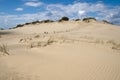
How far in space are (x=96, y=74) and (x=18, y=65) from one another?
8.66ft

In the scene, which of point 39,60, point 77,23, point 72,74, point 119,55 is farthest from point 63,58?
point 77,23

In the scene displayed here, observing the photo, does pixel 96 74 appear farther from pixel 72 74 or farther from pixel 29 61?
pixel 29 61

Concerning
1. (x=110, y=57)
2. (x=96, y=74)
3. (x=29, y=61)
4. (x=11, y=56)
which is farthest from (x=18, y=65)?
(x=110, y=57)

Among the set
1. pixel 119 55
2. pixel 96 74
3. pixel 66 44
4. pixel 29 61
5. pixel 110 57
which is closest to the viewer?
pixel 96 74

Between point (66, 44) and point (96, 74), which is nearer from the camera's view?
point (96, 74)

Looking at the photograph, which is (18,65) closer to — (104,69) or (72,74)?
(72,74)

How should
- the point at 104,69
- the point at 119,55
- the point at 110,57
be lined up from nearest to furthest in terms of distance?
the point at 104,69
the point at 110,57
the point at 119,55

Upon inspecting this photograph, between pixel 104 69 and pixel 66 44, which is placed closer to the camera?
pixel 104 69

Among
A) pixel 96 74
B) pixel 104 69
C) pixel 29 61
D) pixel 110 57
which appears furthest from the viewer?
pixel 110 57

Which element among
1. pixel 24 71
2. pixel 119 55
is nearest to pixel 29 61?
pixel 24 71

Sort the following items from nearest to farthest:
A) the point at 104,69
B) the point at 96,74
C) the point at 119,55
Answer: the point at 96,74 < the point at 104,69 < the point at 119,55

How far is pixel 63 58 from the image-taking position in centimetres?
755

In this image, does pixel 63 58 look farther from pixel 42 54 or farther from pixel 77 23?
pixel 77 23

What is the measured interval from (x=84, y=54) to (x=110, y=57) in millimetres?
1040
